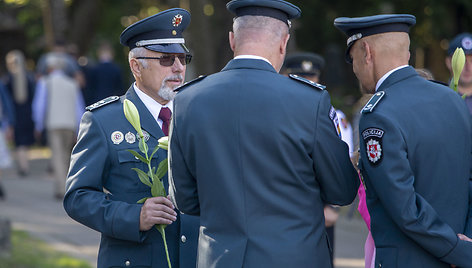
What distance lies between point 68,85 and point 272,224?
8.42 m

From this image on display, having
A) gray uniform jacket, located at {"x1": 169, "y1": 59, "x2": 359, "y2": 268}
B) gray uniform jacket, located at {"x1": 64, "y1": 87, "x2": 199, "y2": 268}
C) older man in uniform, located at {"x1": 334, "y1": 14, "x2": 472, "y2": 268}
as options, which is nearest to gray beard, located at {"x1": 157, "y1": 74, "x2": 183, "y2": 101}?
gray uniform jacket, located at {"x1": 64, "y1": 87, "x2": 199, "y2": 268}

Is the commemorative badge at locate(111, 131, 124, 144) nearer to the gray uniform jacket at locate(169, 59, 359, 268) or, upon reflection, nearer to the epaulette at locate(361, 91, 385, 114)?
the gray uniform jacket at locate(169, 59, 359, 268)

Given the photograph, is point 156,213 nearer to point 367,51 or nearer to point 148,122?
point 148,122

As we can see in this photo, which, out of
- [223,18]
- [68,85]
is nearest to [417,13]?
[223,18]

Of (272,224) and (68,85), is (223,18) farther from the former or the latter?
(272,224)

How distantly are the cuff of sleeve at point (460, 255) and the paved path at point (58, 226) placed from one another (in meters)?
4.46

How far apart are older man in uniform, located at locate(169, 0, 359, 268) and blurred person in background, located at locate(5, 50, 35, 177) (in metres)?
11.1

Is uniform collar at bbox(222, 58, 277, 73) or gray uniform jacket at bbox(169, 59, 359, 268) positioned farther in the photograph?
uniform collar at bbox(222, 58, 277, 73)

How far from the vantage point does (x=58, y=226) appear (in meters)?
9.36

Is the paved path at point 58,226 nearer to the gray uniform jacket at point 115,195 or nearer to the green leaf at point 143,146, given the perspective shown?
the gray uniform jacket at point 115,195

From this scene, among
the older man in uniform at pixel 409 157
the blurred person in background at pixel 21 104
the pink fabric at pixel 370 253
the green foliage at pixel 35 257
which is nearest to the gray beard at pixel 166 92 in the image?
the older man in uniform at pixel 409 157

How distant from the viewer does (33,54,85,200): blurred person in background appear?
1096 centimetres

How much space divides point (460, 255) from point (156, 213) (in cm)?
133

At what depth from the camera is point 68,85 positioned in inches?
433
